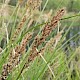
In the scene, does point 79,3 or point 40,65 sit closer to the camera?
point 40,65

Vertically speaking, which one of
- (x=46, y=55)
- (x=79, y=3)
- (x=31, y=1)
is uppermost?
(x=31, y=1)

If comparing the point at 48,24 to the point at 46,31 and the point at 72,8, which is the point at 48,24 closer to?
the point at 46,31

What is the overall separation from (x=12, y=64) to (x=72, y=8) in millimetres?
16928

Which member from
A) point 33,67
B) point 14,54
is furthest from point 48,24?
point 33,67

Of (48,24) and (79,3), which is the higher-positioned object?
(48,24)

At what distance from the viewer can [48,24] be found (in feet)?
2.41

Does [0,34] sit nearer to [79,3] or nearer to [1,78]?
[1,78]

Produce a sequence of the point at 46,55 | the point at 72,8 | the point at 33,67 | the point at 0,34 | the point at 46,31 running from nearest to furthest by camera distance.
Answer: the point at 46,31 < the point at 0,34 < the point at 33,67 < the point at 46,55 < the point at 72,8

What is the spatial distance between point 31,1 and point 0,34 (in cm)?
50

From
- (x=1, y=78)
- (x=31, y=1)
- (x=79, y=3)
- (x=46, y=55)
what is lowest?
(x=79, y=3)

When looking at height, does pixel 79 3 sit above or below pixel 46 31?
below

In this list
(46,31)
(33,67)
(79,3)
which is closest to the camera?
(46,31)

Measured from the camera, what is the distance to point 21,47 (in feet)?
2.47

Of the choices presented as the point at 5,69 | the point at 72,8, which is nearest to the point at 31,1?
the point at 5,69
